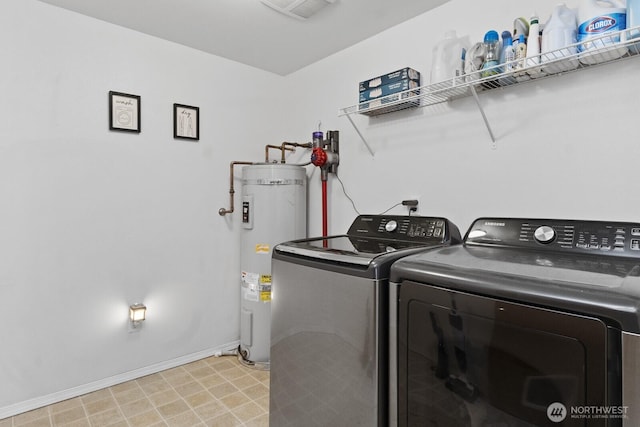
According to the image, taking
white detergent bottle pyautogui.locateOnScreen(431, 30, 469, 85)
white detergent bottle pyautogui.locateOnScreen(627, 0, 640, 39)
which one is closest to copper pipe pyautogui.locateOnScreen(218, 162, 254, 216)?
white detergent bottle pyautogui.locateOnScreen(431, 30, 469, 85)

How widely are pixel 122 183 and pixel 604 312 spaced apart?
2.67 meters

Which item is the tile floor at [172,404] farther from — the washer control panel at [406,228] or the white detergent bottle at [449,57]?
the white detergent bottle at [449,57]

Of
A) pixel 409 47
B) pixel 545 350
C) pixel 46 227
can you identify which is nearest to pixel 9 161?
pixel 46 227

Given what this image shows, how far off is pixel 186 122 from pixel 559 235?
2538 mm

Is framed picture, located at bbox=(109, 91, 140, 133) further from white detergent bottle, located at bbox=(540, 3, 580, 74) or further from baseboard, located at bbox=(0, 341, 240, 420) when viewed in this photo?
white detergent bottle, located at bbox=(540, 3, 580, 74)

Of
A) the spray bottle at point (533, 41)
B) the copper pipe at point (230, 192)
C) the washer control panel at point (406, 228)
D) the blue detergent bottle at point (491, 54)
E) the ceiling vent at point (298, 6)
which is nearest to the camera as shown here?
the spray bottle at point (533, 41)

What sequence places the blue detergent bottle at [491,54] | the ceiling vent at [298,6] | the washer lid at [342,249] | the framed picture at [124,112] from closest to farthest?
the washer lid at [342,249], the blue detergent bottle at [491,54], the ceiling vent at [298,6], the framed picture at [124,112]

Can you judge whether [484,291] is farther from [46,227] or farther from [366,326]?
[46,227]

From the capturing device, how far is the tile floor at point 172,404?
2014 millimetres

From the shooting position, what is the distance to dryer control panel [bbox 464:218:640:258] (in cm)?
125

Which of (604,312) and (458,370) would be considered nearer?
(604,312)

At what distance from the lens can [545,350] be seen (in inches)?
35.6

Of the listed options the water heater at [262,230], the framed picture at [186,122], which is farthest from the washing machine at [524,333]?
the framed picture at [186,122]

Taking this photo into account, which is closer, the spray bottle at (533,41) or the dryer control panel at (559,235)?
the dryer control panel at (559,235)
